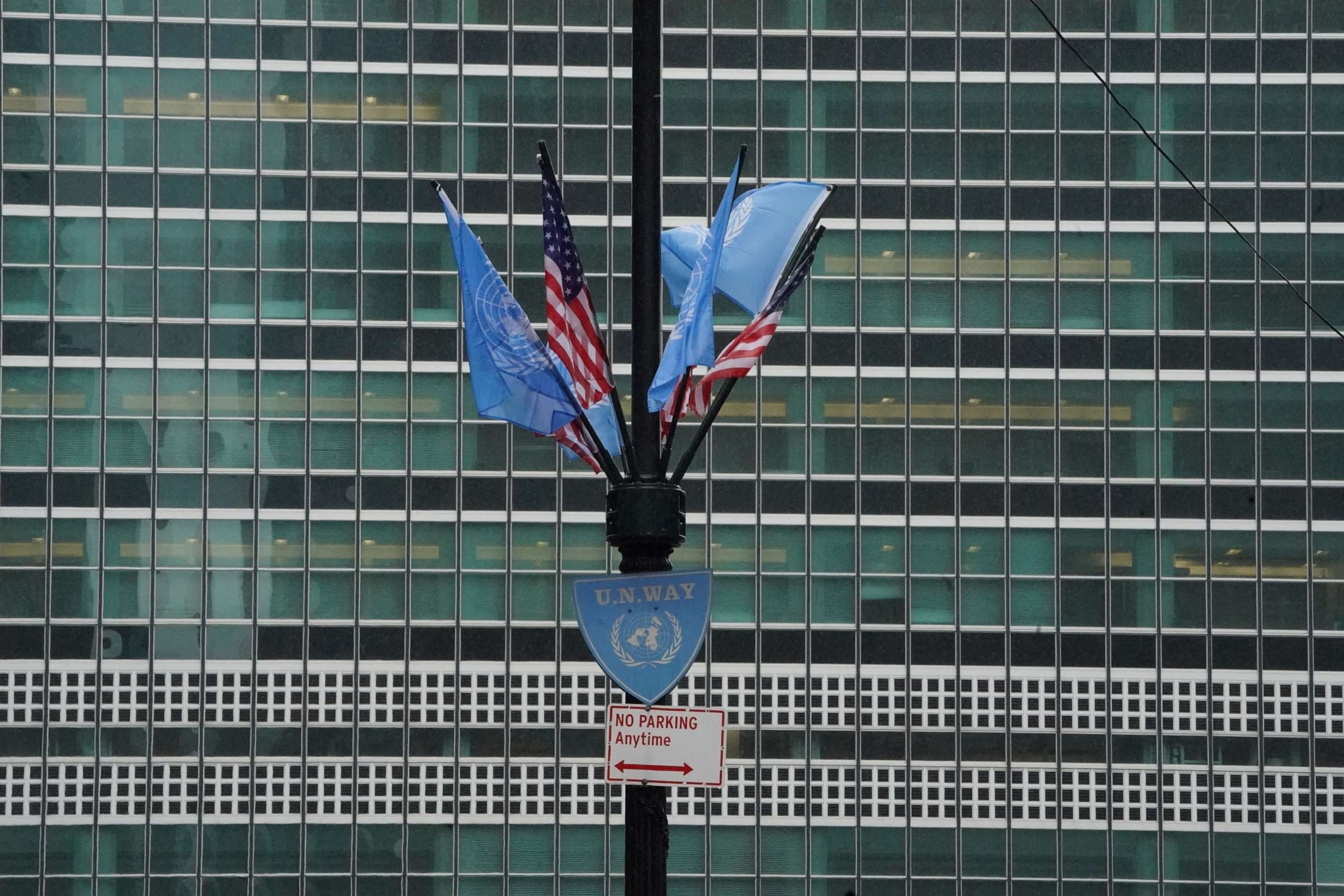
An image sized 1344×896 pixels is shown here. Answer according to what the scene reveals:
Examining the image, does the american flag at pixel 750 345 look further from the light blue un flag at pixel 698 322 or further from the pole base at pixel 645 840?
the pole base at pixel 645 840

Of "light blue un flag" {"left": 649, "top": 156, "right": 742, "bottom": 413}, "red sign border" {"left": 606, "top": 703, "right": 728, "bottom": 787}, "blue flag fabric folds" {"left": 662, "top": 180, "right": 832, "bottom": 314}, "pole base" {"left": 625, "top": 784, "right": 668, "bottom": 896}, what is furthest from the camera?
"blue flag fabric folds" {"left": 662, "top": 180, "right": 832, "bottom": 314}

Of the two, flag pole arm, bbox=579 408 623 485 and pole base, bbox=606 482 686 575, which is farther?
flag pole arm, bbox=579 408 623 485

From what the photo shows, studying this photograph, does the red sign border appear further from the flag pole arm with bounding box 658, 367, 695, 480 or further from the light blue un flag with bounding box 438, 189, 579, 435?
the light blue un flag with bounding box 438, 189, 579, 435

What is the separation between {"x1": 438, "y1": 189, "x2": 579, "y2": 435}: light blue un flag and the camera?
9.54 meters

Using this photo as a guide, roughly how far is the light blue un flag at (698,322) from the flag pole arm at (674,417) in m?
0.07

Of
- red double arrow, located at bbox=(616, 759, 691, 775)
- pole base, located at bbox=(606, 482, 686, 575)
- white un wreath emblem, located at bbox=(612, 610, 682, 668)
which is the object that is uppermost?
pole base, located at bbox=(606, 482, 686, 575)

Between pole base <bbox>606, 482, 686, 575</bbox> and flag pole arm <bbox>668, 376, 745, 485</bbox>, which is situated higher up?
flag pole arm <bbox>668, 376, 745, 485</bbox>

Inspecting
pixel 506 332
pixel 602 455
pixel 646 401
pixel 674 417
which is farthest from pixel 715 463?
pixel 646 401

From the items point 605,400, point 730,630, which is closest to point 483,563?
point 730,630

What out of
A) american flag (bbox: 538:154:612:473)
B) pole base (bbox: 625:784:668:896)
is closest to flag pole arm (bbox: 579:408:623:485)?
american flag (bbox: 538:154:612:473)

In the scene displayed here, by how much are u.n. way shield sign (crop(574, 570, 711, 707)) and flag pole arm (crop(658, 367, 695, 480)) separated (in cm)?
53

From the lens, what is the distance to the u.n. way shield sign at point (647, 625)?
318 inches

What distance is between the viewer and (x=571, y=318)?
9172 mm

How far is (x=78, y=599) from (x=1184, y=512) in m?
24.7
